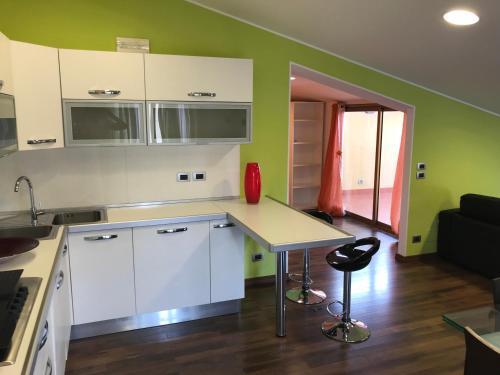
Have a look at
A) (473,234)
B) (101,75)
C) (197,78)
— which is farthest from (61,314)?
(473,234)

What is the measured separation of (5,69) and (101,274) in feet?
4.84

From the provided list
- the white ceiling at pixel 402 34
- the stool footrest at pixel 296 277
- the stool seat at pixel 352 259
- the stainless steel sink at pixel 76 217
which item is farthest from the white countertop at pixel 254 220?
the white ceiling at pixel 402 34

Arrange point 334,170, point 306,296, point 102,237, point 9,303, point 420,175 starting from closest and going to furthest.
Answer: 1. point 9,303
2. point 102,237
3. point 306,296
4. point 420,175
5. point 334,170

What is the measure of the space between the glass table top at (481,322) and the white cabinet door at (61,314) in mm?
1917

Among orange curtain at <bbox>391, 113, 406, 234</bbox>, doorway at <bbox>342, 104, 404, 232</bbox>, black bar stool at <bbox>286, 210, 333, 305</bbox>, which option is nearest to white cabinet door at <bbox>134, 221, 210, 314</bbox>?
black bar stool at <bbox>286, 210, 333, 305</bbox>

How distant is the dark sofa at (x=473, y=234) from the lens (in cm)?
417

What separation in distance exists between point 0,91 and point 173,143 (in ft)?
4.04

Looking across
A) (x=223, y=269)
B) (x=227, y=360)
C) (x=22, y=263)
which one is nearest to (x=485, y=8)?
(x=223, y=269)

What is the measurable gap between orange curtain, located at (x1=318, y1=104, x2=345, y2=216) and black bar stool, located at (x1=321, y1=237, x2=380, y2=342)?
12.1 feet

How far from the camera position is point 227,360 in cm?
289

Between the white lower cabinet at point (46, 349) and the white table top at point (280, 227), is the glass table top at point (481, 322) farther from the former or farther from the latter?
the white lower cabinet at point (46, 349)

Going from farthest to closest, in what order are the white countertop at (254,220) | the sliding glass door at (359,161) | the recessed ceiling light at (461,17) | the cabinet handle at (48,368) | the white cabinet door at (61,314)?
the sliding glass door at (359,161), the white countertop at (254,220), the recessed ceiling light at (461,17), the white cabinet door at (61,314), the cabinet handle at (48,368)

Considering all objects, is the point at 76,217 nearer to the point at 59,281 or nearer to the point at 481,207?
the point at 59,281

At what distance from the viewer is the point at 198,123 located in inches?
130
